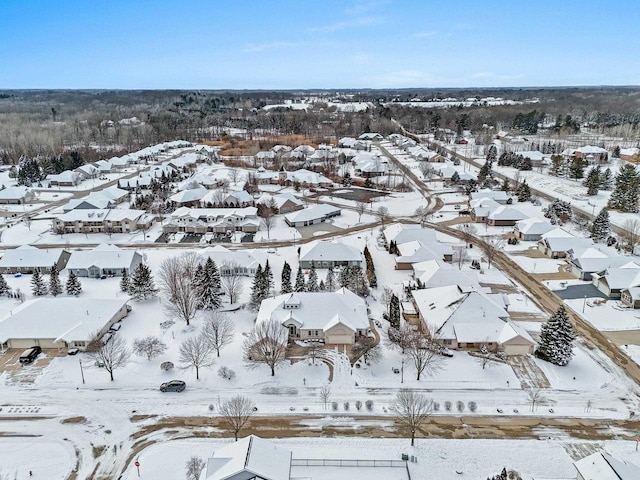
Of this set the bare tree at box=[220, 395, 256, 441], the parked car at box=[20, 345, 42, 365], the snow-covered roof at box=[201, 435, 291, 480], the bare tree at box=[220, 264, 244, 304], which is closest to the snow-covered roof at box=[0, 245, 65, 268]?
the parked car at box=[20, 345, 42, 365]

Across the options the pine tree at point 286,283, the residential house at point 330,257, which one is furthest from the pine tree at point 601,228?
the pine tree at point 286,283

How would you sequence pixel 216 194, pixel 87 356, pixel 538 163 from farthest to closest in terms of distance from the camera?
pixel 538 163, pixel 216 194, pixel 87 356

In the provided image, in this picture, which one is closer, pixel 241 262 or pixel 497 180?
pixel 241 262

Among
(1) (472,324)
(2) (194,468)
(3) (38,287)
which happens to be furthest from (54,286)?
(1) (472,324)

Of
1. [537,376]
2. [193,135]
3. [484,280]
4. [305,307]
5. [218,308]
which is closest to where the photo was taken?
[537,376]

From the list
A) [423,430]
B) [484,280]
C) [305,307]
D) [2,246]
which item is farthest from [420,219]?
[2,246]

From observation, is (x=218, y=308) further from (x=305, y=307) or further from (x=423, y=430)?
(x=423, y=430)
